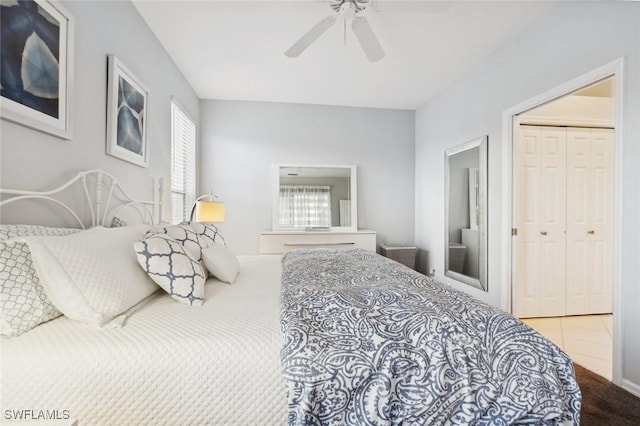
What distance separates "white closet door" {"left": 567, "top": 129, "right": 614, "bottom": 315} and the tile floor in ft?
0.53

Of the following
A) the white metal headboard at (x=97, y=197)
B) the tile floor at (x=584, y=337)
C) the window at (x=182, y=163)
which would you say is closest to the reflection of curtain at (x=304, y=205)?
the window at (x=182, y=163)

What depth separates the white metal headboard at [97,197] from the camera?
131 centimetres

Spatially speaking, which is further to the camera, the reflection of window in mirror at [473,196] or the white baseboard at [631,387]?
the reflection of window in mirror at [473,196]

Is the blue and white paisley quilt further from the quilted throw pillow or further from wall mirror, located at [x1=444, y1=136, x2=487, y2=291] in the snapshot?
wall mirror, located at [x1=444, y1=136, x2=487, y2=291]

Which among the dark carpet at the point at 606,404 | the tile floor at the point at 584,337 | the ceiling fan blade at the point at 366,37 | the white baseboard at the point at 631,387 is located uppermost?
the ceiling fan blade at the point at 366,37

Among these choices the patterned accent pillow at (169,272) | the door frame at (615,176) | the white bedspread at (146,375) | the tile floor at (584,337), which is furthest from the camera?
the tile floor at (584,337)

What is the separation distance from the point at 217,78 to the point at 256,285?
280 cm

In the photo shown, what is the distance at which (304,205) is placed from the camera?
4340mm

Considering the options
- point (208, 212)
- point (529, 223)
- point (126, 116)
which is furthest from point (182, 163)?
point (529, 223)

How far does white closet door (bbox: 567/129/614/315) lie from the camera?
3.12 m

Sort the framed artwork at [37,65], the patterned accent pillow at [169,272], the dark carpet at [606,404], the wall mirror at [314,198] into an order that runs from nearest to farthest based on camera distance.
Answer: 1. the framed artwork at [37,65]
2. the patterned accent pillow at [169,272]
3. the dark carpet at [606,404]
4. the wall mirror at [314,198]

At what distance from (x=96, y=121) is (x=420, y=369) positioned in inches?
86.5

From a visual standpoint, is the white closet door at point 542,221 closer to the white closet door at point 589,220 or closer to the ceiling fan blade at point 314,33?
the white closet door at point 589,220

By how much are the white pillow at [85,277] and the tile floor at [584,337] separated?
116 inches
